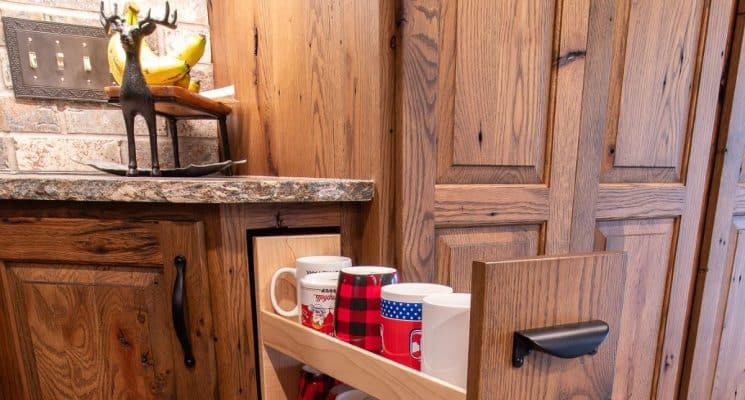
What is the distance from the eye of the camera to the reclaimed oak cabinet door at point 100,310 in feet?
1.86

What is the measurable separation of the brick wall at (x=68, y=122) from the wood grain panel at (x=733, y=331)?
1.52 metres

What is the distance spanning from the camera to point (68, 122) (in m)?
0.93

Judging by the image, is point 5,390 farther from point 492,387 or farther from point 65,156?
point 492,387

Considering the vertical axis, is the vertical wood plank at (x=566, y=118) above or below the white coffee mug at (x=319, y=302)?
above

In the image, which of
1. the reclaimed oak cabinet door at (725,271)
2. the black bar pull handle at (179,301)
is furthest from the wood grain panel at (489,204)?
the reclaimed oak cabinet door at (725,271)

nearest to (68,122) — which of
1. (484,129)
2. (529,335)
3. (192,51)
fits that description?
Answer: (192,51)

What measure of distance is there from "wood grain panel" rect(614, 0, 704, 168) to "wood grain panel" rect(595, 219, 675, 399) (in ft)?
0.51

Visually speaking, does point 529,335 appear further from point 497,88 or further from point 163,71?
point 163,71

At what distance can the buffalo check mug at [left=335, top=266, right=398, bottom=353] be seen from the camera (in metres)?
0.50

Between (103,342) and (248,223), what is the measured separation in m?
0.31

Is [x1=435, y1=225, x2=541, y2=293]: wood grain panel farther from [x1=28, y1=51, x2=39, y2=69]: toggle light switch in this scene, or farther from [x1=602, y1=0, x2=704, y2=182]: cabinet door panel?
[x1=28, y1=51, x2=39, y2=69]: toggle light switch

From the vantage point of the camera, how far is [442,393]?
0.39 m

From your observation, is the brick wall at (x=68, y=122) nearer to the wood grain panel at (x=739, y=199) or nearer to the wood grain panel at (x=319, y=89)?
the wood grain panel at (x=319, y=89)

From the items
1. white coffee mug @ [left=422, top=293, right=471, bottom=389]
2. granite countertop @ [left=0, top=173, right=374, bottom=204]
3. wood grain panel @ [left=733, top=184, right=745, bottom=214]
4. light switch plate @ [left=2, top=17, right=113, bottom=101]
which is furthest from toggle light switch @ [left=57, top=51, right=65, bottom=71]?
wood grain panel @ [left=733, top=184, right=745, bottom=214]
